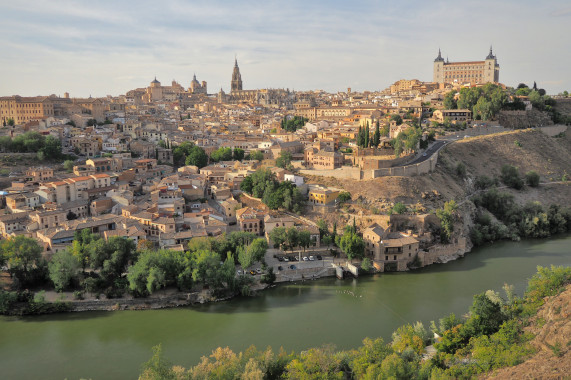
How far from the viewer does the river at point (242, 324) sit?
32.7ft

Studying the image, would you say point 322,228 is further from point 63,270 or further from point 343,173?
point 63,270

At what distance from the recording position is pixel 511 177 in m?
22.2

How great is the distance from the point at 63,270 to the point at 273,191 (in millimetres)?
8349

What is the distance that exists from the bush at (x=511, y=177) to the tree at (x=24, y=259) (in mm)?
19878

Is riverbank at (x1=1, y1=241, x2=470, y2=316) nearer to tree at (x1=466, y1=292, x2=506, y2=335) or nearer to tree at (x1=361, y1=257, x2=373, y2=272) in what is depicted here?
tree at (x1=361, y1=257, x2=373, y2=272)

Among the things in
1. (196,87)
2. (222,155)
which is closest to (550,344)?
(222,155)

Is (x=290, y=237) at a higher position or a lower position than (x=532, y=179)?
lower

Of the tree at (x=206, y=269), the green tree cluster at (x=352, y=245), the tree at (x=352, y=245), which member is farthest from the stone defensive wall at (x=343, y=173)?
the tree at (x=206, y=269)

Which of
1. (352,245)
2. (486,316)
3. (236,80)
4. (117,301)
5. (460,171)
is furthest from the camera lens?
(236,80)

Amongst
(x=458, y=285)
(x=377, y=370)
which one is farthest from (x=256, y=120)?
(x=377, y=370)

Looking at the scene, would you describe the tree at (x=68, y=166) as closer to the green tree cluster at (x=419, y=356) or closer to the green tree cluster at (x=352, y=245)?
the green tree cluster at (x=352, y=245)

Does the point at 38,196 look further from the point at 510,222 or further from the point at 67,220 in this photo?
the point at 510,222

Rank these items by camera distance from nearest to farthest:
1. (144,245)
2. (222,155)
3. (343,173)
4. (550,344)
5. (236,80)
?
(550,344), (144,245), (343,173), (222,155), (236,80)

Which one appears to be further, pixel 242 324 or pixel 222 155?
pixel 222 155
